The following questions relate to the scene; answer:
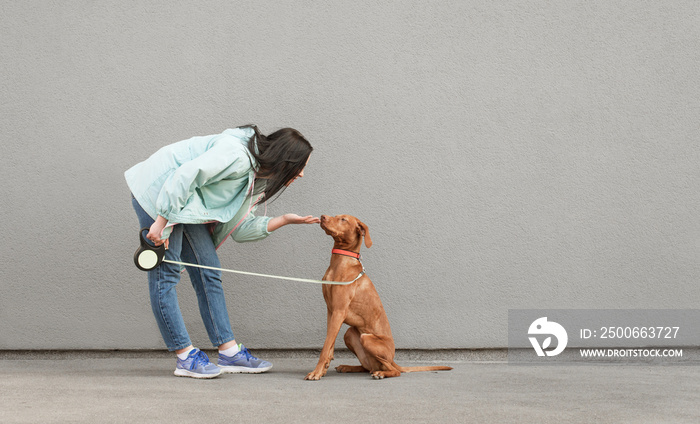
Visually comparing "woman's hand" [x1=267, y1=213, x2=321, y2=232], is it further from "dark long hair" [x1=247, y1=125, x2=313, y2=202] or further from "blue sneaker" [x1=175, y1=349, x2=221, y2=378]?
"blue sneaker" [x1=175, y1=349, x2=221, y2=378]

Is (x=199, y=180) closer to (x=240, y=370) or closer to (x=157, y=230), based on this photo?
(x=157, y=230)

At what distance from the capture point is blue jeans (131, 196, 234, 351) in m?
2.52

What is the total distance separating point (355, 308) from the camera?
2.68 m

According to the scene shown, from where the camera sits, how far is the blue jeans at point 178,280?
252 centimetres

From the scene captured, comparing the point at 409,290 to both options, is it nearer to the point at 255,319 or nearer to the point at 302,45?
the point at 255,319

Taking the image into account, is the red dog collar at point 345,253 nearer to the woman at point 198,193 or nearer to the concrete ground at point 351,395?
the woman at point 198,193

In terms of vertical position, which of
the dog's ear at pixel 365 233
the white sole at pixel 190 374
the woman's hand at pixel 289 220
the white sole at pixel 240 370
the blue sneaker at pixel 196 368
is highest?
the woman's hand at pixel 289 220

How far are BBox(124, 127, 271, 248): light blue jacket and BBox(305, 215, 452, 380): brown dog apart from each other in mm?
440

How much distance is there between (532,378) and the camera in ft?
8.71

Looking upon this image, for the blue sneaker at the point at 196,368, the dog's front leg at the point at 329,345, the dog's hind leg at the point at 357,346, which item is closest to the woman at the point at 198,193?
the blue sneaker at the point at 196,368

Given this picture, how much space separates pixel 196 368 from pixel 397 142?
1675 mm

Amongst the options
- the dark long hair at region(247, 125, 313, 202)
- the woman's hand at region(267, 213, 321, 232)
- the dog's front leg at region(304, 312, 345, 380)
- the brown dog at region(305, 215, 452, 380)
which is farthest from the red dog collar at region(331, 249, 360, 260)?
the dark long hair at region(247, 125, 313, 202)

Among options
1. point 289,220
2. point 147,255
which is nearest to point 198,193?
point 147,255

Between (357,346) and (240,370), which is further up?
(357,346)
